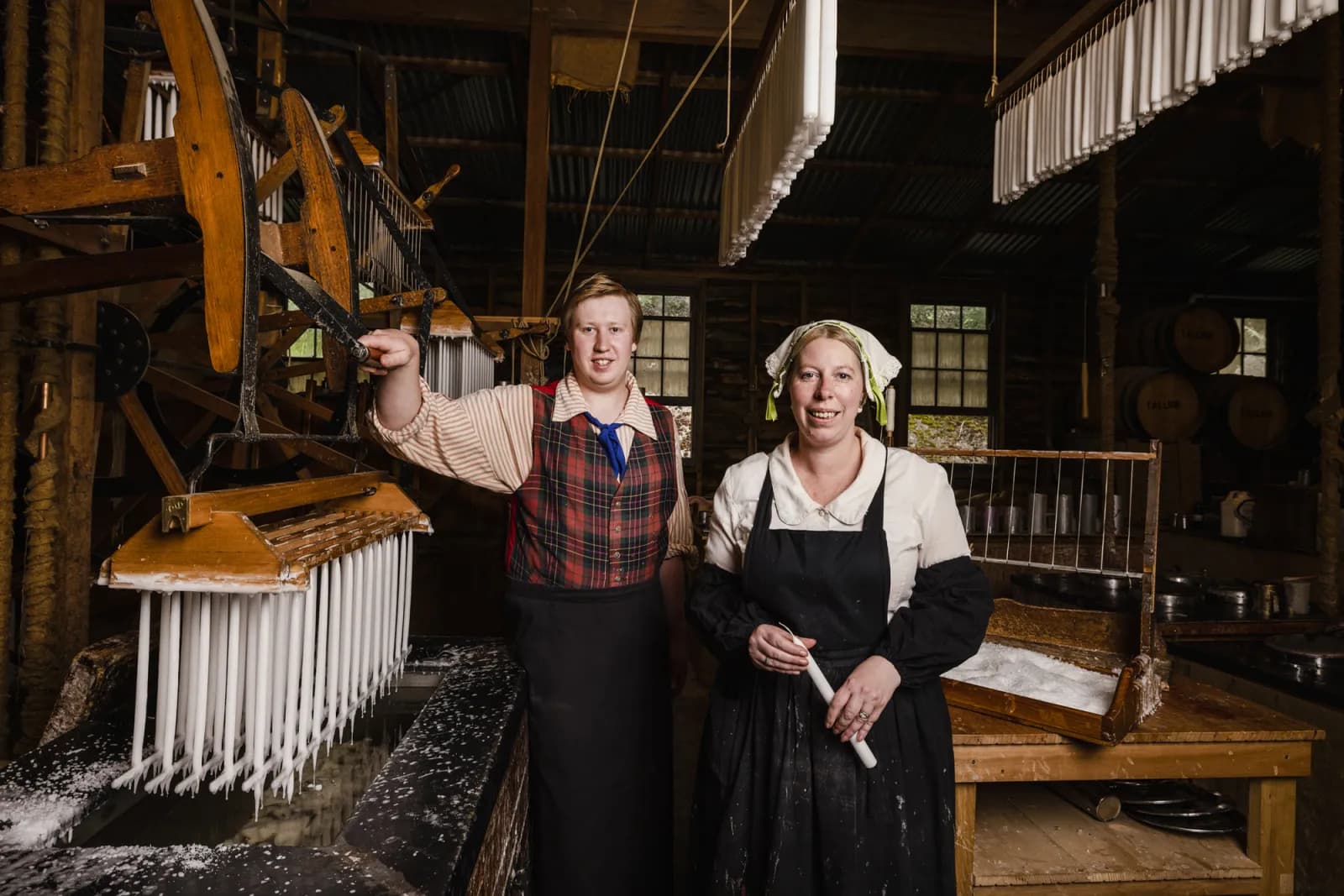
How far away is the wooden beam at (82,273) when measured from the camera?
1498 millimetres

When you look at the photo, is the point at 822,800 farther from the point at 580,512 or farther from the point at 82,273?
the point at 82,273

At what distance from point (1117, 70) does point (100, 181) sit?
8.91 feet

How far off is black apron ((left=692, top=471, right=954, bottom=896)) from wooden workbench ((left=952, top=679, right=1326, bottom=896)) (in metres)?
0.45

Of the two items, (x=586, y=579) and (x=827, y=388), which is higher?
(x=827, y=388)

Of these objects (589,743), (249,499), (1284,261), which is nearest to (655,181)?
(589,743)

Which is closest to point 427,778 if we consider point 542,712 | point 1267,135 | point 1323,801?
point 542,712

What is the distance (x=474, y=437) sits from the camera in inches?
87.4

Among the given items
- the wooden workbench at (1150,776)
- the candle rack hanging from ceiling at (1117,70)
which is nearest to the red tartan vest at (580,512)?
the wooden workbench at (1150,776)

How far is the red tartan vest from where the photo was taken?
224cm

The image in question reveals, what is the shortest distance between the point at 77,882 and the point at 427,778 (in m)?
0.50

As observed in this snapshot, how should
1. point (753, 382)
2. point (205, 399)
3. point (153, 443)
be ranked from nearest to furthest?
point (153, 443), point (205, 399), point (753, 382)

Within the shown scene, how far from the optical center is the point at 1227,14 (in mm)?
2068

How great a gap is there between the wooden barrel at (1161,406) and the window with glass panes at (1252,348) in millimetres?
3711

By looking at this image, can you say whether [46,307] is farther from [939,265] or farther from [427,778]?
[939,265]
